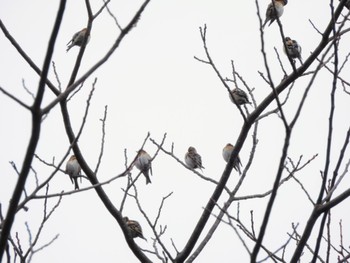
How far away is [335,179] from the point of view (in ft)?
8.58

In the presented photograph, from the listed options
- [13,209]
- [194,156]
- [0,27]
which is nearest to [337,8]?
[0,27]

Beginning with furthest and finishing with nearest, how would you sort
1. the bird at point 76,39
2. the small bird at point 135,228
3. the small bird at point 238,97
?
the bird at point 76,39 → the small bird at point 135,228 → the small bird at point 238,97

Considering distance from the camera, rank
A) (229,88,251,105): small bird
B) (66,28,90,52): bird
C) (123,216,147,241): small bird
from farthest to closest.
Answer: (66,28,90,52): bird, (123,216,147,241): small bird, (229,88,251,105): small bird

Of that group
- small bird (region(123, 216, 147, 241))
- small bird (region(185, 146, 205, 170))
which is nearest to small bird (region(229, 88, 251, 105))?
small bird (region(123, 216, 147, 241))

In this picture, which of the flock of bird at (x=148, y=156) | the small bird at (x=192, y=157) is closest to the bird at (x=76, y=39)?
the flock of bird at (x=148, y=156)

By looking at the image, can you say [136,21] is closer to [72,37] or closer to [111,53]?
[111,53]

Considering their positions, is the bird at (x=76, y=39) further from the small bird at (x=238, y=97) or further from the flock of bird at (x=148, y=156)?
the small bird at (x=238, y=97)

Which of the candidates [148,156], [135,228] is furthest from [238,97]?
[148,156]

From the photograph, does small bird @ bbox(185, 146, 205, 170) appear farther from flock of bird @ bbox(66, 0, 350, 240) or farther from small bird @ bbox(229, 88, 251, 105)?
small bird @ bbox(229, 88, 251, 105)

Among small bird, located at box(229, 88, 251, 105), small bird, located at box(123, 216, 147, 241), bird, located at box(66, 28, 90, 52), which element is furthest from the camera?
bird, located at box(66, 28, 90, 52)

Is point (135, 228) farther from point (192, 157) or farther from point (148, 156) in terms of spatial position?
point (192, 157)

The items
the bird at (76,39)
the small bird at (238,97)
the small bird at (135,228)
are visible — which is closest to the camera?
the small bird at (238,97)

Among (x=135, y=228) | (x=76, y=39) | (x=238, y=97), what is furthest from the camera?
(x=76, y=39)

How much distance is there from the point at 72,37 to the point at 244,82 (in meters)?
7.93
